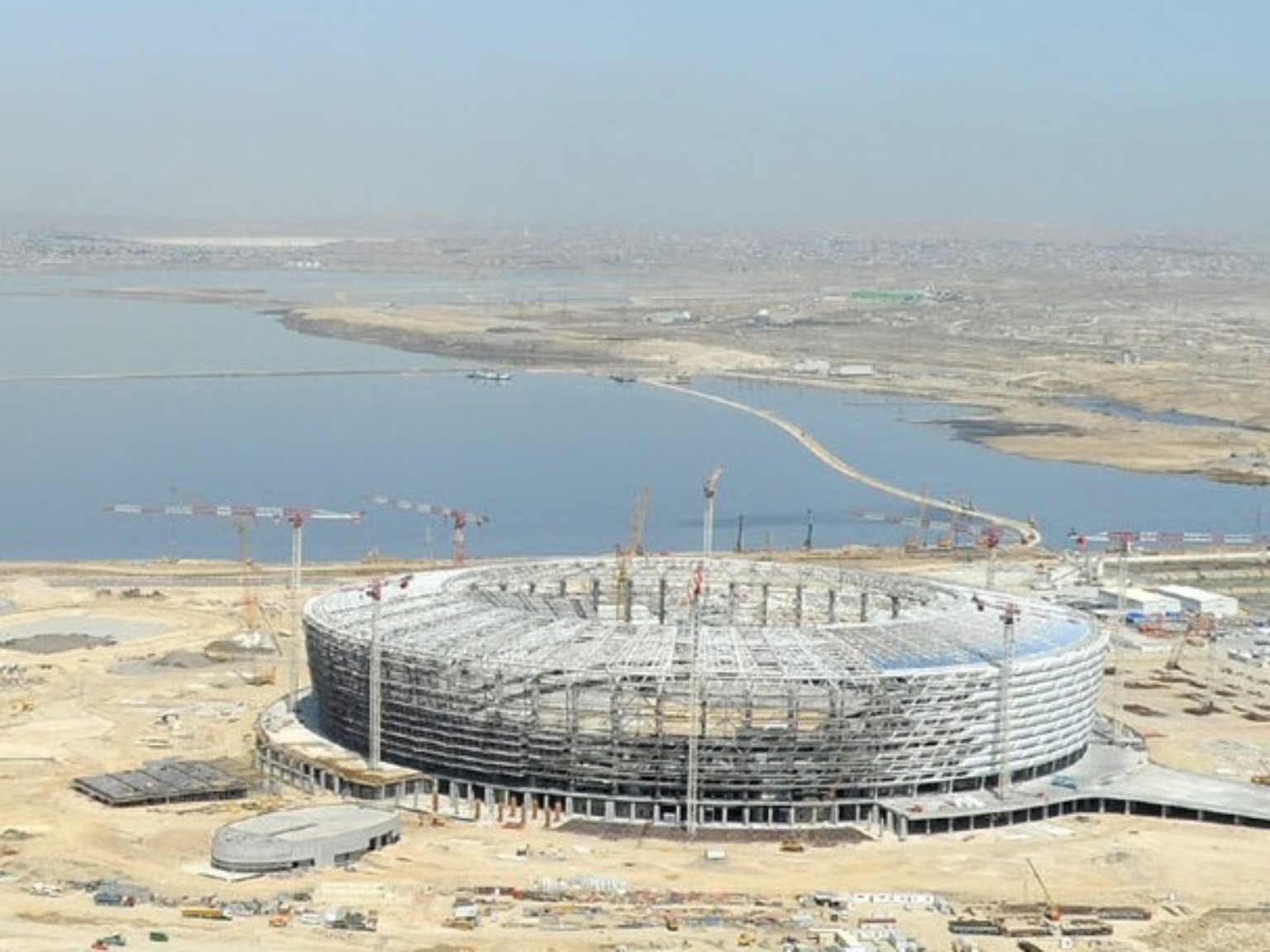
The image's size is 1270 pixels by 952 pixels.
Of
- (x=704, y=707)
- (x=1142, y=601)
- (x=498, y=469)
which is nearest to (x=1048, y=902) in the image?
(x=704, y=707)

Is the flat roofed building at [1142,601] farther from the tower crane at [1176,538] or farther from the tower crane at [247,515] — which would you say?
the tower crane at [247,515]

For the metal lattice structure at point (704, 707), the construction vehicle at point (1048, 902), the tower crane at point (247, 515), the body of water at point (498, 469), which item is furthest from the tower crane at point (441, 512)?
the construction vehicle at point (1048, 902)

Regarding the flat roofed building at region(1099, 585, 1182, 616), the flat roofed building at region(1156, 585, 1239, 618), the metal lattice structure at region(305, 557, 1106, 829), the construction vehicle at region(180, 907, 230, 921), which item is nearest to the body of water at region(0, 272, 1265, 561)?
the flat roofed building at region(1156, 585, 1239, 618)

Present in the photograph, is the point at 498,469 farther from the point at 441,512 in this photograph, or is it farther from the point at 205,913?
the point at 205,913

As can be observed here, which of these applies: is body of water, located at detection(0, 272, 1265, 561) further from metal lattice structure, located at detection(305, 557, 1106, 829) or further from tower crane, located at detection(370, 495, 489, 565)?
metal lattice structure, located at detection(305, 557, 1106, 829)

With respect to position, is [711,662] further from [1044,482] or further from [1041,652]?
[1044,482]

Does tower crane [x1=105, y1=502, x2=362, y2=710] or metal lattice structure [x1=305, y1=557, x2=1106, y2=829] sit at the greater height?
metal lattice structure [x1=305, y1=557, x2=1106, y2=829]

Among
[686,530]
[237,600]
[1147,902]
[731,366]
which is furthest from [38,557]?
[731,366]
